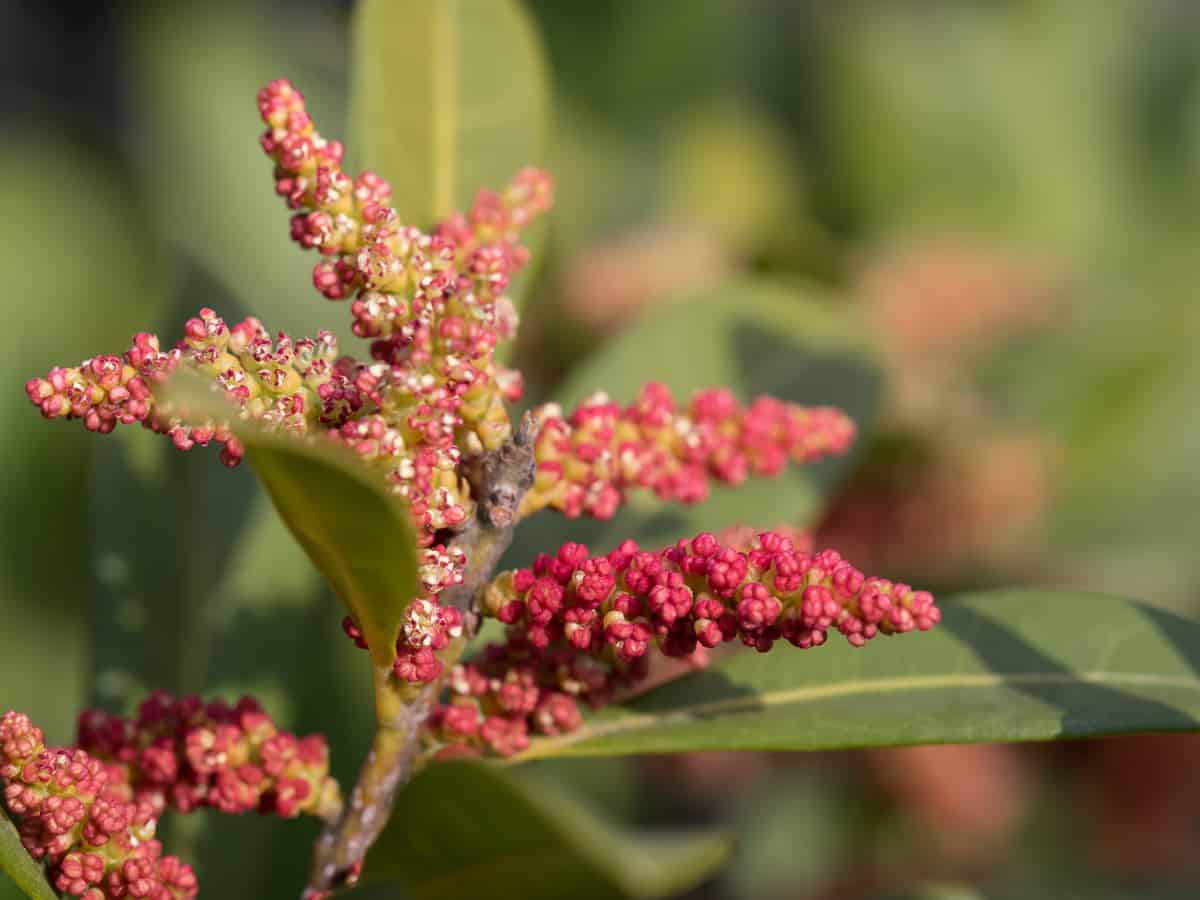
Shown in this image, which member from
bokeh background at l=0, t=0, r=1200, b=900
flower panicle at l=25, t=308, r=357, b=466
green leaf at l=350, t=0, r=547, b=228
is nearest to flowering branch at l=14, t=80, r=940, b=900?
flower panicle at l=25, t=308, r=357, b=466

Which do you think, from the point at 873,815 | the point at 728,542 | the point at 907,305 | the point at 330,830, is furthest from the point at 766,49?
the point at 330,830

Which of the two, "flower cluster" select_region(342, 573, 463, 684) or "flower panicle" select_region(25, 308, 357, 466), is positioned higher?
"flower panicle" select_region(25, 308, 357, 466)

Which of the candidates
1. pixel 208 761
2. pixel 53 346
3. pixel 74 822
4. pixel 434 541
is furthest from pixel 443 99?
pixel 53 346

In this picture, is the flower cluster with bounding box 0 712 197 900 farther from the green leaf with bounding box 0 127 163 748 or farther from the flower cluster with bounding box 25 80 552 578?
the green leaf with bounding box 0 127 163 748

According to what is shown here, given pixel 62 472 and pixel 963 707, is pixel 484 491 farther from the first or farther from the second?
pixel 62 472

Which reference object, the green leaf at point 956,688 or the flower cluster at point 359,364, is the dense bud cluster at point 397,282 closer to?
the flower cluster at point 359,364

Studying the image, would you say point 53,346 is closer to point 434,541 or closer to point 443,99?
point 443,99

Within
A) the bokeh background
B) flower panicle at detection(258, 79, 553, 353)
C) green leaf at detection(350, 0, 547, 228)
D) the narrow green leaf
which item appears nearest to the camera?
the narrow green leaf
